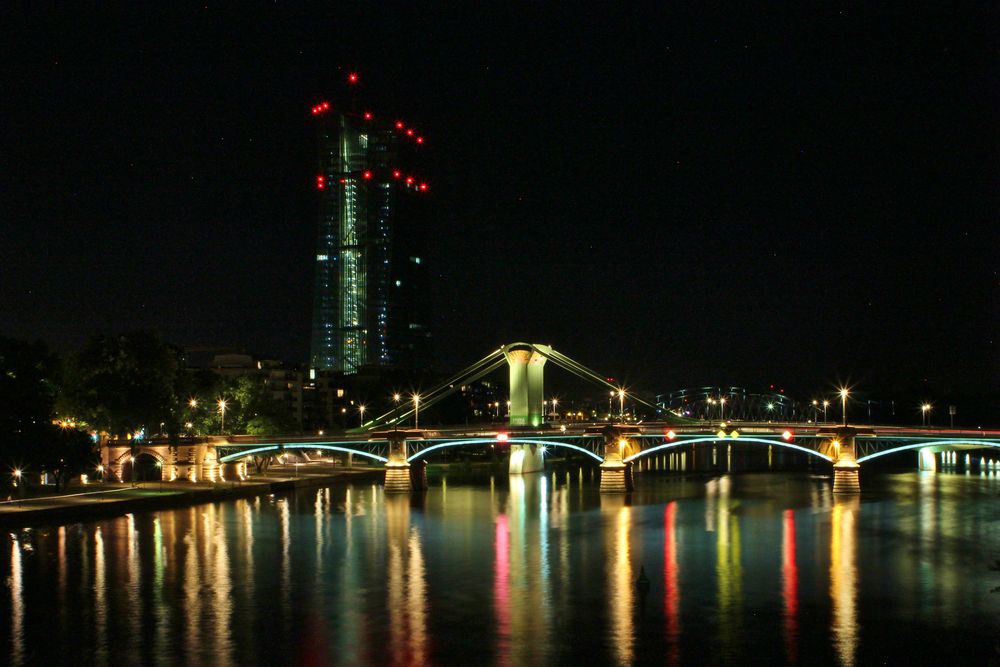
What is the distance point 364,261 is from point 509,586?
139 m

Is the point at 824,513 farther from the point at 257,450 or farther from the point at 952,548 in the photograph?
the point at 257,450

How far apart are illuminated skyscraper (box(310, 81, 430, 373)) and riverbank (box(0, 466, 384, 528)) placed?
95008 millimetres

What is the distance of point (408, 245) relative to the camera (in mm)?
178250

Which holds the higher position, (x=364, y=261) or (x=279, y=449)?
(x=364, y=261)

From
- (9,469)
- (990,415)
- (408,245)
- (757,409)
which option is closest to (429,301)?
(408,245)

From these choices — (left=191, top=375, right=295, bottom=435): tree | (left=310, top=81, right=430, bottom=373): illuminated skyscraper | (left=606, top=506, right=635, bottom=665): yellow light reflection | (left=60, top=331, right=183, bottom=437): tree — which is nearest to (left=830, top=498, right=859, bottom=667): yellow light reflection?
(left=606, top=506, right=635, bottom=665): yellow light reflection

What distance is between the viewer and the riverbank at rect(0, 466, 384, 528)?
49.1m

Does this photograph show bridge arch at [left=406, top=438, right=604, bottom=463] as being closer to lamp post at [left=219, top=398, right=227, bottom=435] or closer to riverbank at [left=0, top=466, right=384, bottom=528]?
riverbank at [left=0, top=466, right=384, bottom=528]

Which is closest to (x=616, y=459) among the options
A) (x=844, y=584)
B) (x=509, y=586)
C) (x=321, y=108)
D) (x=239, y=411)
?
(x=239, y=411)

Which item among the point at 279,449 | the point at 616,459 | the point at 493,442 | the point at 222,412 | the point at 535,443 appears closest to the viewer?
the point at 493,442

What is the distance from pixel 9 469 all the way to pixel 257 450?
56.3ft

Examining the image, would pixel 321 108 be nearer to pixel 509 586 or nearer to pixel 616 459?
pixel 616 459

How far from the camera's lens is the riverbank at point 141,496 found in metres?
49.1

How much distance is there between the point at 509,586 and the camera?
36.9 m
